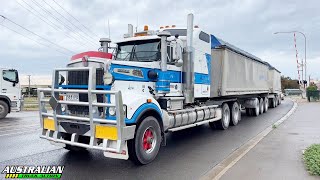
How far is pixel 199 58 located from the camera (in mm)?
9688

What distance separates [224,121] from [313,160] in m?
6.09

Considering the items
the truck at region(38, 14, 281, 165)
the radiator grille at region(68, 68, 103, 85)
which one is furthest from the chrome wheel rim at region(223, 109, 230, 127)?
the radiator grille at region(68, 68, 103, 85)

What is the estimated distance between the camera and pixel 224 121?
39.5ft

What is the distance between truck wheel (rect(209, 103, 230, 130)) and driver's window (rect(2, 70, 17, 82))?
10.6 m

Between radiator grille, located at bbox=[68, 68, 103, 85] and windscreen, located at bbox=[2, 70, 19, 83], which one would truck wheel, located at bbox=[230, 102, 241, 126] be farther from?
windscreen, located at bbox=[2, 70, 19, 83]

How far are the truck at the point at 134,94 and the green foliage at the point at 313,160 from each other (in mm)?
3077

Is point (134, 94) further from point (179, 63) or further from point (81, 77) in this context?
point (179, 63)

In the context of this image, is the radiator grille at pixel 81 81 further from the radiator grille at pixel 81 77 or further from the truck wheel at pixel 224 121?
the truck wheel at pixel 224 121

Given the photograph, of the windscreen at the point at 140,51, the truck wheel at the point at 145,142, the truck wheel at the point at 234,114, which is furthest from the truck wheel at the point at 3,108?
the truck wheel at the point at 145,142

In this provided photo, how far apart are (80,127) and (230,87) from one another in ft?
24.2

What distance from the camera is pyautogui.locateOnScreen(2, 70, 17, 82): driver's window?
51.6 feet

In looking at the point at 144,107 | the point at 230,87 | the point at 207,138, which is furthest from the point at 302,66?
the point at 144,107

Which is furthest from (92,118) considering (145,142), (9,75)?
(9,75)

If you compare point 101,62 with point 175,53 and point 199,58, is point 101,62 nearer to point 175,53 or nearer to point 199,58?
point 175,53
